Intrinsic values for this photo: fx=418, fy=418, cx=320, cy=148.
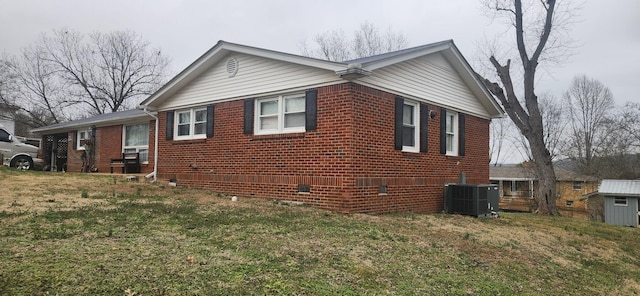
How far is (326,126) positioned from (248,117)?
2.58m

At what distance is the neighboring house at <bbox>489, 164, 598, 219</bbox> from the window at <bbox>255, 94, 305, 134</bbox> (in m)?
29.8

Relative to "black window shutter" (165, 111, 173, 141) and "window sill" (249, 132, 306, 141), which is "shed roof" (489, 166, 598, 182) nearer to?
"window sill" (249, 132, 306, 141)

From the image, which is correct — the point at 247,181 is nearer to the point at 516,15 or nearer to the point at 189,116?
the point at 189,116

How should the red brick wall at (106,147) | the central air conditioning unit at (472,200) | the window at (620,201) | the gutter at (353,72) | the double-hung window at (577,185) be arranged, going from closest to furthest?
the gutter at (353,72) < the central air conditioning unit at (472,200) < the red brick wall at (106,147) < the window at (620,201) < the double-hung window at (577,185)

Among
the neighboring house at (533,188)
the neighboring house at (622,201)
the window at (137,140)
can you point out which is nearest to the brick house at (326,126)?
the window at (137,140)

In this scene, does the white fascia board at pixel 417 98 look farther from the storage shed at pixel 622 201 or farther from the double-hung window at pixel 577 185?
the double-hung window at pixel 577 185

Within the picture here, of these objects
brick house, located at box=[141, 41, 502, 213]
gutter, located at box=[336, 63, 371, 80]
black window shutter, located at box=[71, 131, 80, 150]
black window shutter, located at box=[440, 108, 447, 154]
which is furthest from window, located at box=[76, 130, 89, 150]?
black window shutter, located at box=[440, 108, 447, 154]

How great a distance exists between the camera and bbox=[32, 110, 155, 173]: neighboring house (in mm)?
16391

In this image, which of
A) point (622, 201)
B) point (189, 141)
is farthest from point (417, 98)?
point (622, 201)

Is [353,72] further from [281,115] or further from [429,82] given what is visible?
[429,82]

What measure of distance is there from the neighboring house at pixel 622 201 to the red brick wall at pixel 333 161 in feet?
62.8

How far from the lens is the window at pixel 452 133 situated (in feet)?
40.6

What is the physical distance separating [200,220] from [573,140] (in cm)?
4142

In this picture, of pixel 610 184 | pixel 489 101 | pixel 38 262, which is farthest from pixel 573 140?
pixel 38 262
